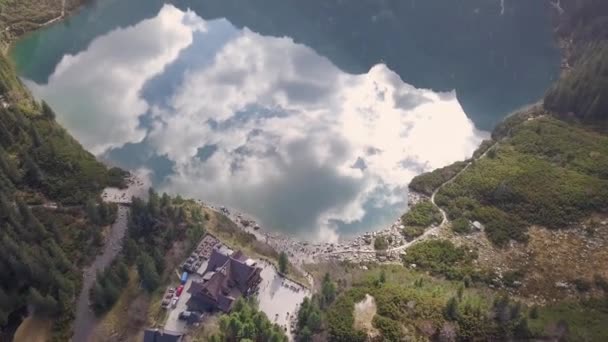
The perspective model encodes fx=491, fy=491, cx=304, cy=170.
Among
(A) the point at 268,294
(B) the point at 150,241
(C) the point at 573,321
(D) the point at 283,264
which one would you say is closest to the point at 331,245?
(D) the point at 283,264

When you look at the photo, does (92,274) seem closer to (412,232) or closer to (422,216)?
(412,232)

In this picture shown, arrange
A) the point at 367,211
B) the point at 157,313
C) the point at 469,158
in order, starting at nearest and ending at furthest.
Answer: the point at 157,313 < the point at 367,211 < the point at 469,158

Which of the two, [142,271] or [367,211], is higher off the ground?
[367,211]

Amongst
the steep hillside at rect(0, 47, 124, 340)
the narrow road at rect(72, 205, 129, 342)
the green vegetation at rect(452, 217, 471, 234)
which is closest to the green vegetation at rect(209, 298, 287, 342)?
the narrow road at rect(72, 205, 129, 342)

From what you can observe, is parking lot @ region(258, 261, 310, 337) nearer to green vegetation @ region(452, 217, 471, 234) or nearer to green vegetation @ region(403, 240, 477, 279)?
green vegetation @ region(403, 240, 477, 279)

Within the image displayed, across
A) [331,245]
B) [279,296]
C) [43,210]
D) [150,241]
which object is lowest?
[279,296]

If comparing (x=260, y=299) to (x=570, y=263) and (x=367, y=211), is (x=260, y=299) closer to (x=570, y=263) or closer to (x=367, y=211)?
(x=367, y=211)

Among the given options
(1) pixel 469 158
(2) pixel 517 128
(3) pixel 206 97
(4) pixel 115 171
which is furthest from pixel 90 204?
(2) pixel 517 128

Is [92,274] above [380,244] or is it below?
below
